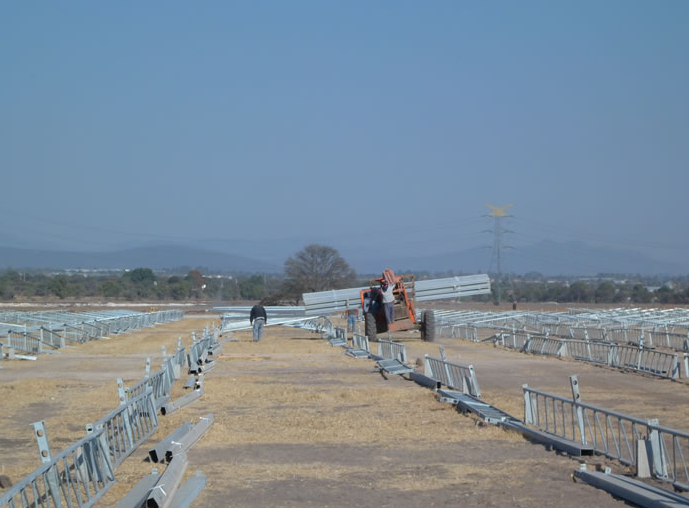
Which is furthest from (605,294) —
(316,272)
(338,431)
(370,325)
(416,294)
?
(338,431)

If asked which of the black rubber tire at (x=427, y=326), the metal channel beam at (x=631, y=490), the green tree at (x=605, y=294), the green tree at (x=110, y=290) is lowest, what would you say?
the metal channel beam at (x=631, y=490)

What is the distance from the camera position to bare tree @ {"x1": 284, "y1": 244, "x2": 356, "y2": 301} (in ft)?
259

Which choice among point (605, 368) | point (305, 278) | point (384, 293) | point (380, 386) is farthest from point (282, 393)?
point (305, 278)

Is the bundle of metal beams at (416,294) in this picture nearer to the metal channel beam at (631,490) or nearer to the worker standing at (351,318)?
the worker standing at (351,318)

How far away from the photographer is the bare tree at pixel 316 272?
3110 inches

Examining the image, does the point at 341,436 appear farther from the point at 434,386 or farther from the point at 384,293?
the point at 384,293

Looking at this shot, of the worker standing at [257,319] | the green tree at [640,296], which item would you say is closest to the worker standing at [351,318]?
the worker standing at [257,319]

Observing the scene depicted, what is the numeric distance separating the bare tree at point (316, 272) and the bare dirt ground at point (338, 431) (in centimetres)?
5023

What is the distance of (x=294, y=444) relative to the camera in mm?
13422

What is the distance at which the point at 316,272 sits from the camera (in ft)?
265

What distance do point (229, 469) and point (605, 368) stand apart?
60.8 feet

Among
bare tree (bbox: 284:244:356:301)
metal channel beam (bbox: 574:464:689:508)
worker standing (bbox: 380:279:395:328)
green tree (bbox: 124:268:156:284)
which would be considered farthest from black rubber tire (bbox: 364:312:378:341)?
green tree (bbox: 124:268:156:284)

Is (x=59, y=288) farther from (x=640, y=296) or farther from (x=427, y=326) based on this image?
(x=427, y=326)

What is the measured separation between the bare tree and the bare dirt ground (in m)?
50.2
